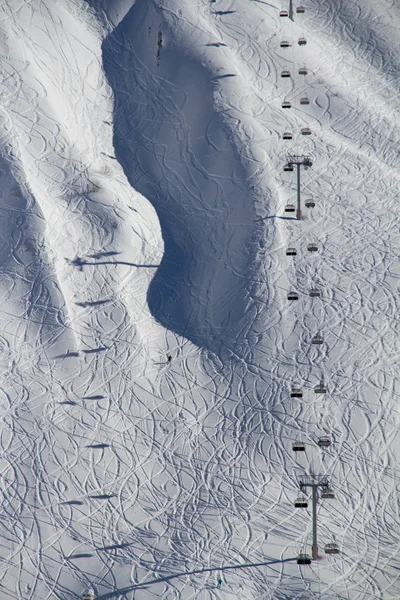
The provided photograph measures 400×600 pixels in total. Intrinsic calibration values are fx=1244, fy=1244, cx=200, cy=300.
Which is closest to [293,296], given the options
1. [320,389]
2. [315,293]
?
[315,293]

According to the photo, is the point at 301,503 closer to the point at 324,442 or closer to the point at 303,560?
the point at 303,560

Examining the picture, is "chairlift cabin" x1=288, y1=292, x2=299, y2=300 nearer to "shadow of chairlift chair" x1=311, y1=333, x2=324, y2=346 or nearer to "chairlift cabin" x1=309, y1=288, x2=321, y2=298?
"chairlift cabin" x1=309, y1=288, x2=321, y2=298

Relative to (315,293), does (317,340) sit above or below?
below

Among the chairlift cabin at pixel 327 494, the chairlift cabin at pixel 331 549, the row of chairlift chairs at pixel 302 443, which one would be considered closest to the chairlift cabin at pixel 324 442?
the row of chairlift chairs at pixel 302 443

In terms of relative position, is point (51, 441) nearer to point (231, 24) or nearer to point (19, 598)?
point (19, 598)

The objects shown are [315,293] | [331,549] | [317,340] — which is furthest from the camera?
[315,293]
